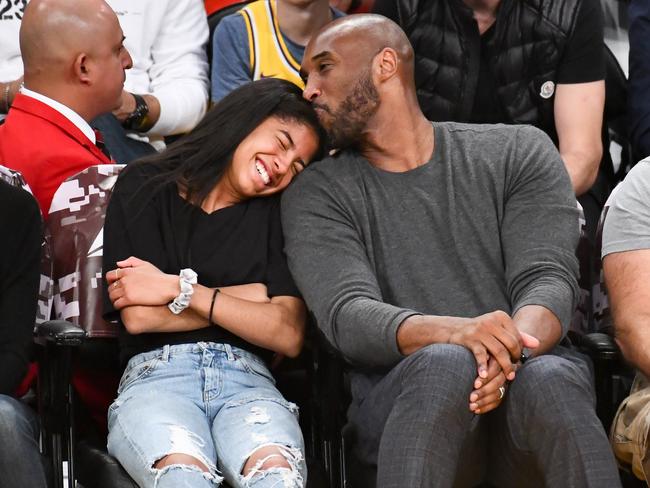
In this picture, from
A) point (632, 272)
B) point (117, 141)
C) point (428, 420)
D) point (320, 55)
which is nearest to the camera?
point (428, 420)

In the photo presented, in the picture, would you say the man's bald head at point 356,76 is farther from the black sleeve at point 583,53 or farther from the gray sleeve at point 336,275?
the black sleeve at point 583,53

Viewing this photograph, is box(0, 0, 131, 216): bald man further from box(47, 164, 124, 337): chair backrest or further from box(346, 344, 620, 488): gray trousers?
box(346, 344, 620, 488): gray trousers

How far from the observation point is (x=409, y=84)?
322 cm

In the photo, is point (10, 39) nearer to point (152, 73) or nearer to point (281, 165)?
point (152, 73)

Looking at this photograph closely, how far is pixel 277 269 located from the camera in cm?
299

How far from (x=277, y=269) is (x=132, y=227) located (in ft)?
1.20

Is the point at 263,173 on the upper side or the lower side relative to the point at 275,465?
upper

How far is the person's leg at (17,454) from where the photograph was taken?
101 inches

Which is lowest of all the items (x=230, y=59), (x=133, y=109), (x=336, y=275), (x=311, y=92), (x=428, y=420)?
(x=428, y=420)

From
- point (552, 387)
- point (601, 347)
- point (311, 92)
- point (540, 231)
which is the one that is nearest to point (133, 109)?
point (311, 92)

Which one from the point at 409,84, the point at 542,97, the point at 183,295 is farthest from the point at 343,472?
the point at 542,97

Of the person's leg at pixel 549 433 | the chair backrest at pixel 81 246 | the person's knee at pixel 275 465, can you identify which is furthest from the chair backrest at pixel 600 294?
the chair backrest at pixel 81 246

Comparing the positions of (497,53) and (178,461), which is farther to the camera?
(497,53)

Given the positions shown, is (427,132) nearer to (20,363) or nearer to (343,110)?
(343,110)
